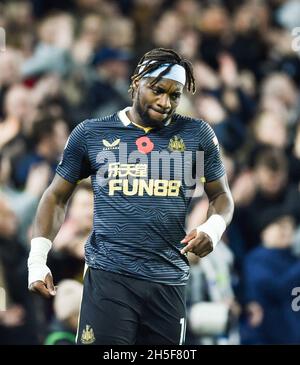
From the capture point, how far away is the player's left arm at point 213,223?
442 cm

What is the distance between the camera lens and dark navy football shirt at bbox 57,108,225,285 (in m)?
4.65

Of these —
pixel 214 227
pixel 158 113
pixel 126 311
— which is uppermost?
pixel 158 113

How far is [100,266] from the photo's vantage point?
4656 mm

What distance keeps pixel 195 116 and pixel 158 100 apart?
3486 millimetres

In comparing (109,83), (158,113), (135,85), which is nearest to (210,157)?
(158,113)

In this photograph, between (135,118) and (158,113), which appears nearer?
(158,113)

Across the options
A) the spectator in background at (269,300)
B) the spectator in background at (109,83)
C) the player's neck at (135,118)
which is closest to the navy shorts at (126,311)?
the player's neck at (135,118)

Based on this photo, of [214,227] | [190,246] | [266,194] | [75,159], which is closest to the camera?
[190,246]

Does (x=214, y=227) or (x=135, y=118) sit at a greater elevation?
(x=135, y=118)

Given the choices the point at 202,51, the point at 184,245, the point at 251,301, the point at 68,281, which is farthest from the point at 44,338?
the point at 202,51

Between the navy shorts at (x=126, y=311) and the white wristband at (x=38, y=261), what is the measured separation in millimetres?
203

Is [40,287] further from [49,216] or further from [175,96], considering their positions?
[175,96]

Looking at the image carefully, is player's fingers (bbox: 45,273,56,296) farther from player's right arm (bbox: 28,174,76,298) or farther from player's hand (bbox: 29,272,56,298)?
player's right arm (bbox: 28,174,76,298)

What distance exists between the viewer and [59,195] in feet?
15.9
